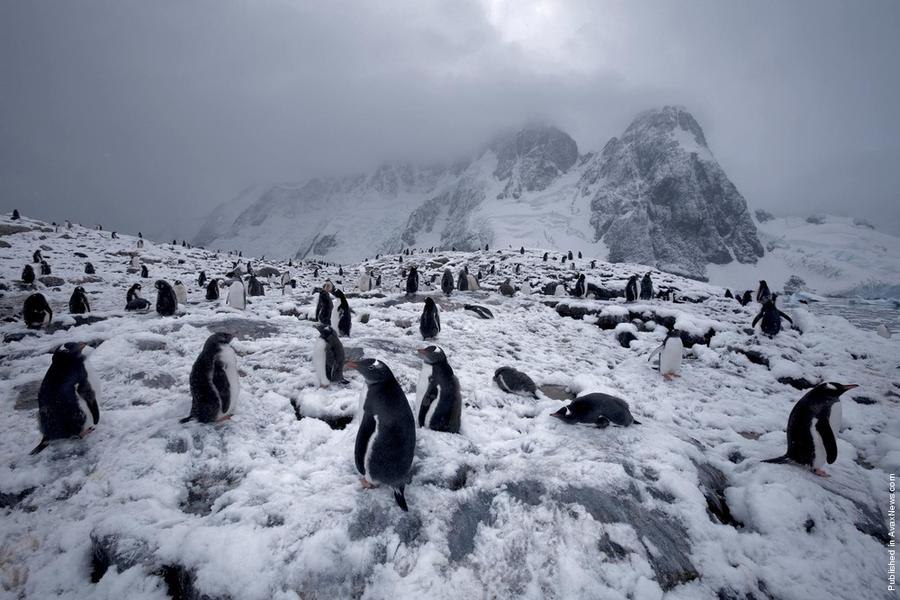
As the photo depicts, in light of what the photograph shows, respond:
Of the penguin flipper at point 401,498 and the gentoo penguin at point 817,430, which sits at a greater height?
the gentoo penguin at point 817,430

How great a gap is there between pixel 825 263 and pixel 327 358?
13492cm

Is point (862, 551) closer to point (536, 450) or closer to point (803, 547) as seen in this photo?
point (803, 547)

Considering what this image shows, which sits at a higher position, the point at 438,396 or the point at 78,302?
the point at 78,302

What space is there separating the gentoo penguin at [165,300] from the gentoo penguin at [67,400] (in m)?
7.46

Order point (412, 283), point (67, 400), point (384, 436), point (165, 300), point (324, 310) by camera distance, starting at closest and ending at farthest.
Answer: point (384, 436) → point (67, 400) → point (324, 310) → point (165, 300) → point (412, 283)

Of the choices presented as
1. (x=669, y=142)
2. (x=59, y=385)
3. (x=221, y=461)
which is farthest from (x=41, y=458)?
(x=669, y=142)

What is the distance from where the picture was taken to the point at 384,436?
3430 mm

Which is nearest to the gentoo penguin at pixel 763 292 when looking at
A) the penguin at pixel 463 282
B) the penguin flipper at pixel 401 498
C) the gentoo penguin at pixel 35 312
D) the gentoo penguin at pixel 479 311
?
the penguin at pixel 463 282

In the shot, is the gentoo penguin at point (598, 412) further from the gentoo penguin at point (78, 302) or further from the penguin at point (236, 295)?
the gentoo penguin at point (78, 302)

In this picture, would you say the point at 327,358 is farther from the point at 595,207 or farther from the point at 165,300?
the point at 595,207

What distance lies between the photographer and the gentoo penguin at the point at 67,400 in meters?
3.79

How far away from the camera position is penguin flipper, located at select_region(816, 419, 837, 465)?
4.41 metres

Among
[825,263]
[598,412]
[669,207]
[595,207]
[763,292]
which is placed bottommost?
[598,412]

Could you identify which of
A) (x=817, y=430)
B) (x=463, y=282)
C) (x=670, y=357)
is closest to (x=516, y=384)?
(x=817, y=430)
